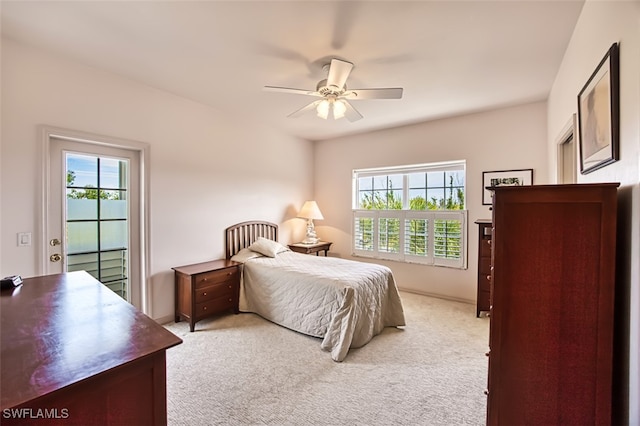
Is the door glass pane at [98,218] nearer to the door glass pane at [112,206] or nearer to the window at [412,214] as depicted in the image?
the door glass pane at [112,206]

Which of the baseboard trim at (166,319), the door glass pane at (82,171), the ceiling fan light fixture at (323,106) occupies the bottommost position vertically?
the baseboard trim at (166,319)

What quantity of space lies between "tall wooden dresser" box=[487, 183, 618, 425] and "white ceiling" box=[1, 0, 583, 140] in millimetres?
1381

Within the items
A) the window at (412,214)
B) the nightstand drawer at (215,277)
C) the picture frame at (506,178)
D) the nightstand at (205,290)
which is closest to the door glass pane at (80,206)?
the nightstand at (205,290)

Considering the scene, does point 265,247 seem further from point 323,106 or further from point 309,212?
point 323,106

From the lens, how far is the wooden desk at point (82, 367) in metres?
A: 0.80

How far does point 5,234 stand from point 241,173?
2.42 meters

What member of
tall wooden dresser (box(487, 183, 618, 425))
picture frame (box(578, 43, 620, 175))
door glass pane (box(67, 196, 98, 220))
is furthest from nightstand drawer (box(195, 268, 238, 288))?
picture frame (box(578, 43, 620, 175))

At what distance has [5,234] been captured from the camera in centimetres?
223

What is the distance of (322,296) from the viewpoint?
2.82 m

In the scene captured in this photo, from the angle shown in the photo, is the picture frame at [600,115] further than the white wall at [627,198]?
Yes

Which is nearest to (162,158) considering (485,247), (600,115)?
(600,115)

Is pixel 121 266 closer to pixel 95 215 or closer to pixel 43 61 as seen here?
pixel 95 215

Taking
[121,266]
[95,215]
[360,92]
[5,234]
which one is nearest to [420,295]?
[360,92]

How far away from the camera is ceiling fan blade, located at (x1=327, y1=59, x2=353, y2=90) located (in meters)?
2.09
